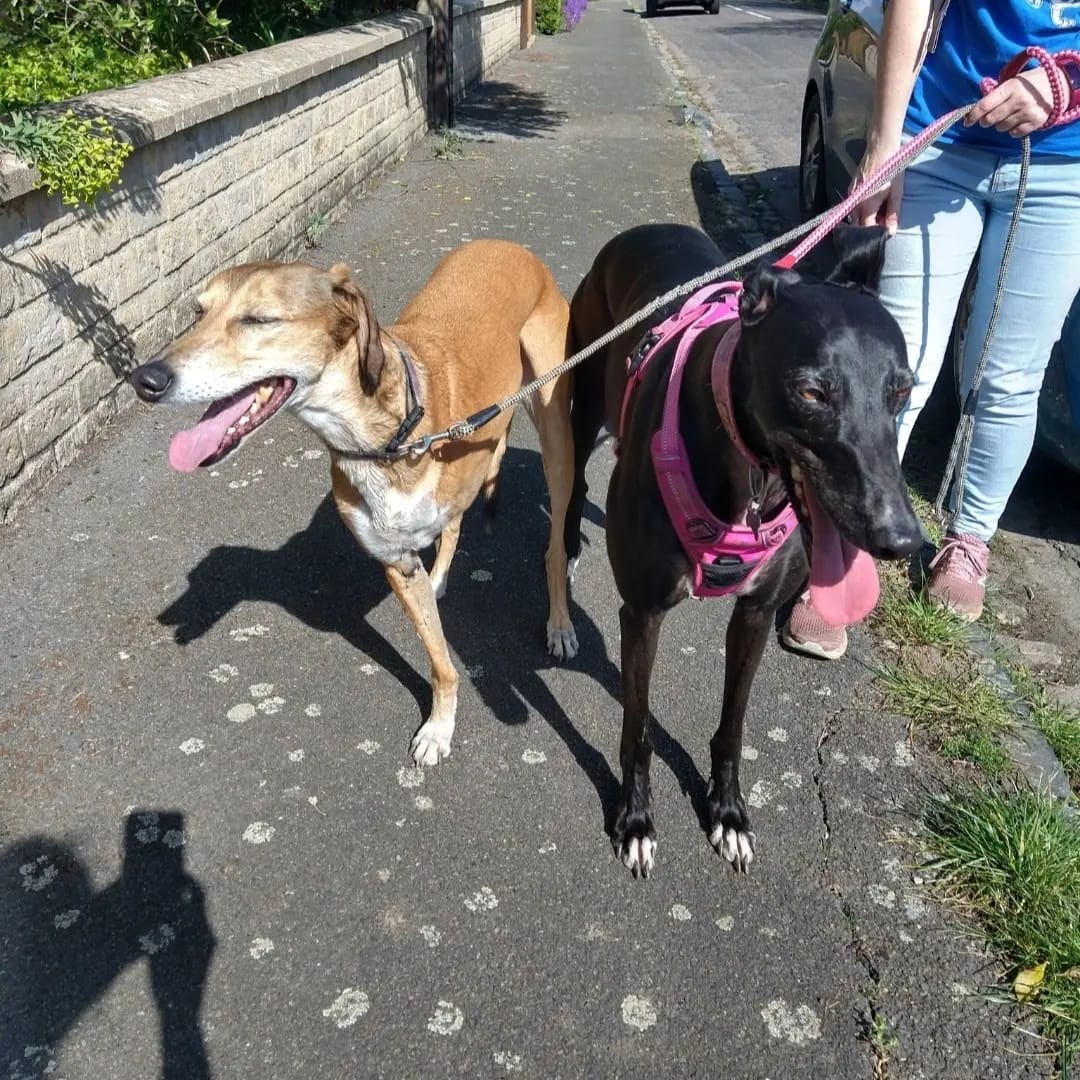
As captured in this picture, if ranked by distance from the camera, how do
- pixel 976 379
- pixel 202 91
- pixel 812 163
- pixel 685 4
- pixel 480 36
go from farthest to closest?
1. pixel 685 4
2. pixel 480 36
3. pixel 812 163
4. pixel 202 91
5. pixel 976 379

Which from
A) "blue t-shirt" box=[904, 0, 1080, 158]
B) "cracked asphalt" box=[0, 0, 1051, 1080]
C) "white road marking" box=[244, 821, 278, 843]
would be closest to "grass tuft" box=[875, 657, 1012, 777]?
"cracked asphalt" box=[0, 0, 1051, 1080]

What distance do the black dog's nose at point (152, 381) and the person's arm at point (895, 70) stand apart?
200cm

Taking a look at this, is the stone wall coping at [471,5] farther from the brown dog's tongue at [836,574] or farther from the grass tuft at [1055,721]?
the brown dog's tongue at [836,574]

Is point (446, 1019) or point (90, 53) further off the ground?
point (90, 53)

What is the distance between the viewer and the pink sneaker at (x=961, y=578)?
138 inches

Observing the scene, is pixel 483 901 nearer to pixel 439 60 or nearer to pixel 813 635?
pixel 813 635

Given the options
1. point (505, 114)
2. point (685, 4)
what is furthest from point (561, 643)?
point (685, 4)

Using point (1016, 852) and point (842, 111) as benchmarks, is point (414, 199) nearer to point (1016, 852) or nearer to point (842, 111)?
point (842, 111)

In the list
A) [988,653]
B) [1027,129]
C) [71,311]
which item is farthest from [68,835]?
[1027,129]

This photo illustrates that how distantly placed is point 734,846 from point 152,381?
1940 mm

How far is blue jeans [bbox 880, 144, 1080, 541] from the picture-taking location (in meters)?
2.88

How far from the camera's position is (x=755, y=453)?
6.54 feet

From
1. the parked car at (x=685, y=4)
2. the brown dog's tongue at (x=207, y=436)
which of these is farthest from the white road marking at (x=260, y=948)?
the parked car at (x=685, y=4)

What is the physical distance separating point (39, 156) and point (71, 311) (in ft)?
2.25
